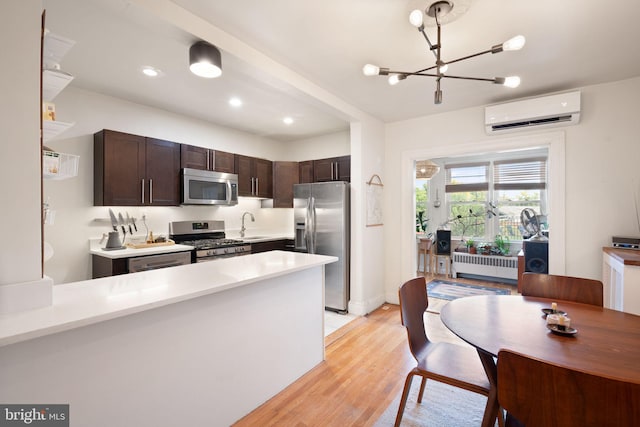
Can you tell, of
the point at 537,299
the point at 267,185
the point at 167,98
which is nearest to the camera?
the point at 537,299

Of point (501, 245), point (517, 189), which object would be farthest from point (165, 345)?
point (517, 189)

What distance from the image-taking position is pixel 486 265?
547 cm

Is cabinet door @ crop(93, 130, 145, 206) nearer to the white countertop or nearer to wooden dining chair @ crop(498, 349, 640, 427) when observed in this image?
the white countertop

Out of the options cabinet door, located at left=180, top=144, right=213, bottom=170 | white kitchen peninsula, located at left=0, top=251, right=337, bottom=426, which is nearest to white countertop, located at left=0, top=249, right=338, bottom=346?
white kitchen peninsula, located at left=0, top=251, right=337, bottom=426

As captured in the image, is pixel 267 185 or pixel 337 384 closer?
pixel 337 384

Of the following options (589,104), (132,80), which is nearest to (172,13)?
(132,80)

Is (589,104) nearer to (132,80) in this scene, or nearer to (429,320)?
(429,320)

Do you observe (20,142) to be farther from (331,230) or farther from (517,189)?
(517,189)

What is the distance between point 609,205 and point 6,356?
14.2 ft

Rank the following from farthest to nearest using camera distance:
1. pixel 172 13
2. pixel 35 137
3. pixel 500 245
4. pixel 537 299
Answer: pixel 500 245 < pixel 537 299 < pixel 172 13 < pixel 35 137

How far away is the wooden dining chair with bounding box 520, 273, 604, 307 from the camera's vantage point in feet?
6.21

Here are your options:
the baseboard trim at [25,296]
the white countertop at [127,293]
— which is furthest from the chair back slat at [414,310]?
the baseboard trim at [25,296]

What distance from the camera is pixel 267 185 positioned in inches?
190

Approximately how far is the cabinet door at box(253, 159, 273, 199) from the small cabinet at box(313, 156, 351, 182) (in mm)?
741
